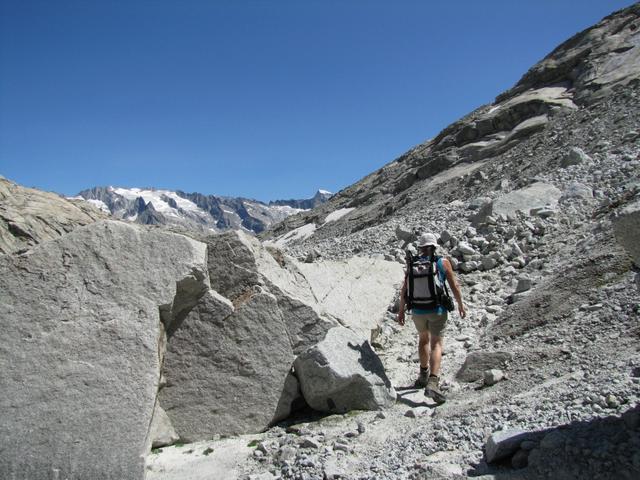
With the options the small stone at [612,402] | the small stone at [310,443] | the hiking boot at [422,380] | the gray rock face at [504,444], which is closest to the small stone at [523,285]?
the hiking boot at [422,380]

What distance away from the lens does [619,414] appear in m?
4.89

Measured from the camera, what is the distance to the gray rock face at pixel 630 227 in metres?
4.21

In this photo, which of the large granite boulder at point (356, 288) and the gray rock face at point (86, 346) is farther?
the large granite boulder at point (356, 288)

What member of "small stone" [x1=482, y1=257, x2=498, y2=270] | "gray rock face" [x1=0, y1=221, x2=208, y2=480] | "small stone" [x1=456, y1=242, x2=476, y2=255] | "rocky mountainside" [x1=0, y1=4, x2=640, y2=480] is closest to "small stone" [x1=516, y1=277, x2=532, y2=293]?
"rocky mountainside" [x1=0, y1=4, x2=640, y2=480]

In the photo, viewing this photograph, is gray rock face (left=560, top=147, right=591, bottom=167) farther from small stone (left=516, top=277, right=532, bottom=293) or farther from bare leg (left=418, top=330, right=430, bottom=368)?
bare leg (left=418, top=330, right=430, bottom=368)

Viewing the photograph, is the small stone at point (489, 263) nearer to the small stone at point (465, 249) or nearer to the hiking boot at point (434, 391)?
the small stone at point (465, 249)

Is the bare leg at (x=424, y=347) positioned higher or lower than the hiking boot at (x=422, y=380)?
higher

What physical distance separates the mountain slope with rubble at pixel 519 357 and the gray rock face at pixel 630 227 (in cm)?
1

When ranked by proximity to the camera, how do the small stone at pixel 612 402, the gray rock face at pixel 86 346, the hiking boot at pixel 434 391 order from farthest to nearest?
the hiking boot at pixel 434 391 → the gray rock face at pixel 86 346 → the small stone at pixel 612 402

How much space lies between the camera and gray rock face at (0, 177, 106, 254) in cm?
778

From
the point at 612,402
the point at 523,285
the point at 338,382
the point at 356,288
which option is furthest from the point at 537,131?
the point at 612,402

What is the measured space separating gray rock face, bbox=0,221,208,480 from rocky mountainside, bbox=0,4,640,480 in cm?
2

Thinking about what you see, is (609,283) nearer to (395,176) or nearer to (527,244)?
(527,244)

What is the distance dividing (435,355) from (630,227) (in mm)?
4127
